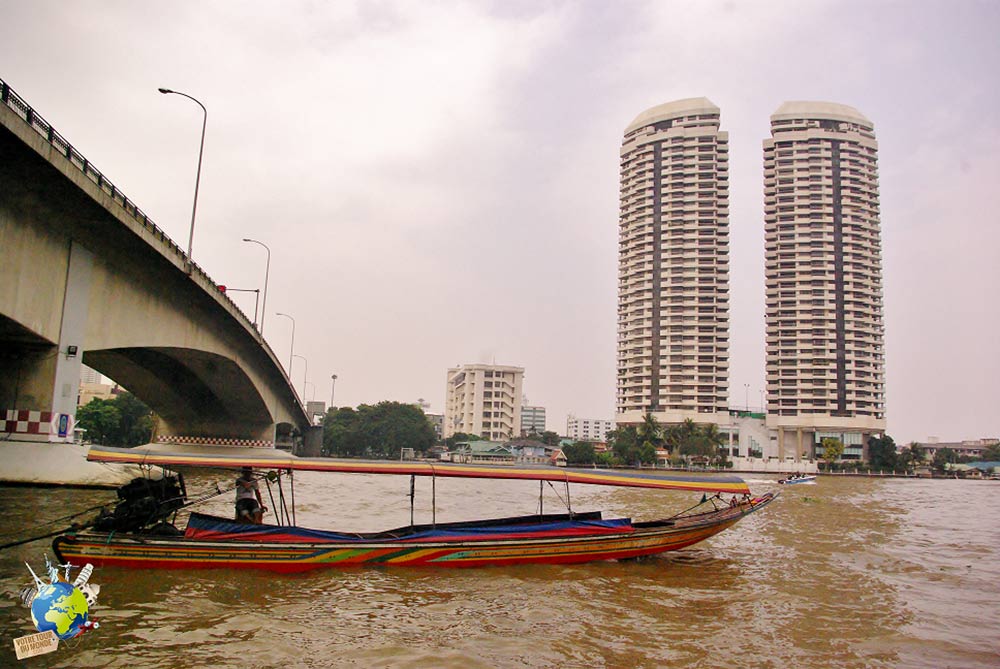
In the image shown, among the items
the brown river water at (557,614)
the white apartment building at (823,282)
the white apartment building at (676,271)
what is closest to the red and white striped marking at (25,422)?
the brown river water at (557,614)

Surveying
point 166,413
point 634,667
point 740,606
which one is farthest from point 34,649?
point 166,413

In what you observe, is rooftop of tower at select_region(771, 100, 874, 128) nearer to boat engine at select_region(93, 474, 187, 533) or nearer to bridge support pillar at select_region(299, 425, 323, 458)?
bridge support pillar at select_region(299, 425, 323, 458)

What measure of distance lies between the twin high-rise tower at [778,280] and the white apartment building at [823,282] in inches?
5.5

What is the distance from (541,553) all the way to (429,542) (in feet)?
5.95

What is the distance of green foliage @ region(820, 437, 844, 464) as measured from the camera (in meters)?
80.3

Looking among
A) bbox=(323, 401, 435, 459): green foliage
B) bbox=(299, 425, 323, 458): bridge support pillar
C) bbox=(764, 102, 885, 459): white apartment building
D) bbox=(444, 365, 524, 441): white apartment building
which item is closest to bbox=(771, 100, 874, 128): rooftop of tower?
bbox=(764, 102, 885, 459): white apartment building

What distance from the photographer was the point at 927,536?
18.2 metres

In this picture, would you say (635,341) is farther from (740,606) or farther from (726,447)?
(740,606)

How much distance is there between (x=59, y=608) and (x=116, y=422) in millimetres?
65826

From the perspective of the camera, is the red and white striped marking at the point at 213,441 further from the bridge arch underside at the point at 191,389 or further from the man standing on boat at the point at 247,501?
the man standing on boat at the point at 247,501

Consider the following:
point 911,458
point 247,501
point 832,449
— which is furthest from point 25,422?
point 911,458

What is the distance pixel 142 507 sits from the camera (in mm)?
9953

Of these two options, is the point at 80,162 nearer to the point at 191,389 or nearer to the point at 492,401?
the point at 191,389

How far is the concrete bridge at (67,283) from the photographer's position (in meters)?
15.3
